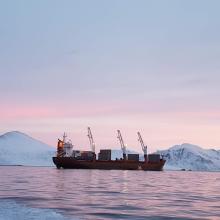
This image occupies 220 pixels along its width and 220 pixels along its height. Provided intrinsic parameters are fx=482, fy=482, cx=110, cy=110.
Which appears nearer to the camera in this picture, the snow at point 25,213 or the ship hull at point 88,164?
the snow at point 25,213

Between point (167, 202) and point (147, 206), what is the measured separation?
13.0ft

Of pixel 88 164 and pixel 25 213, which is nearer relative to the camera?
pixel 25 213

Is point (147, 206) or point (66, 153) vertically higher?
point (66, 153)

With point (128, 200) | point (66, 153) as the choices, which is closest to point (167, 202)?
point (128, 200)

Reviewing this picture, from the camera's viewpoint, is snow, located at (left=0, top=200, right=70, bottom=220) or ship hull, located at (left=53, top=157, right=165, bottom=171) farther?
ship hull, located at (left=53, top=157, right=165, bottom=171)

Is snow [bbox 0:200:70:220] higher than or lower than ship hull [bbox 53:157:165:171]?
lower

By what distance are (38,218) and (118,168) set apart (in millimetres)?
173790

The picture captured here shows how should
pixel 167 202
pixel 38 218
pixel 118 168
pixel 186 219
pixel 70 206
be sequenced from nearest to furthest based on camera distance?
pixel 38 218 < pixel 186 219 < pixel 70 206 < pixel 167 202 < pixel 118 168

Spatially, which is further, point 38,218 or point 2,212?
point 2,212

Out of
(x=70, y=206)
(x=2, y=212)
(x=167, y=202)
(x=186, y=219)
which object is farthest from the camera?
(x=167, y=202)

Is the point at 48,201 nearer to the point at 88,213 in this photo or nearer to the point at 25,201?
the point at 25,201

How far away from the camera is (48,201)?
36375mm

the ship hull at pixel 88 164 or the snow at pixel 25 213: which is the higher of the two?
the ship hull at pixel 88 164

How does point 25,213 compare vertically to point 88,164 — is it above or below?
below
